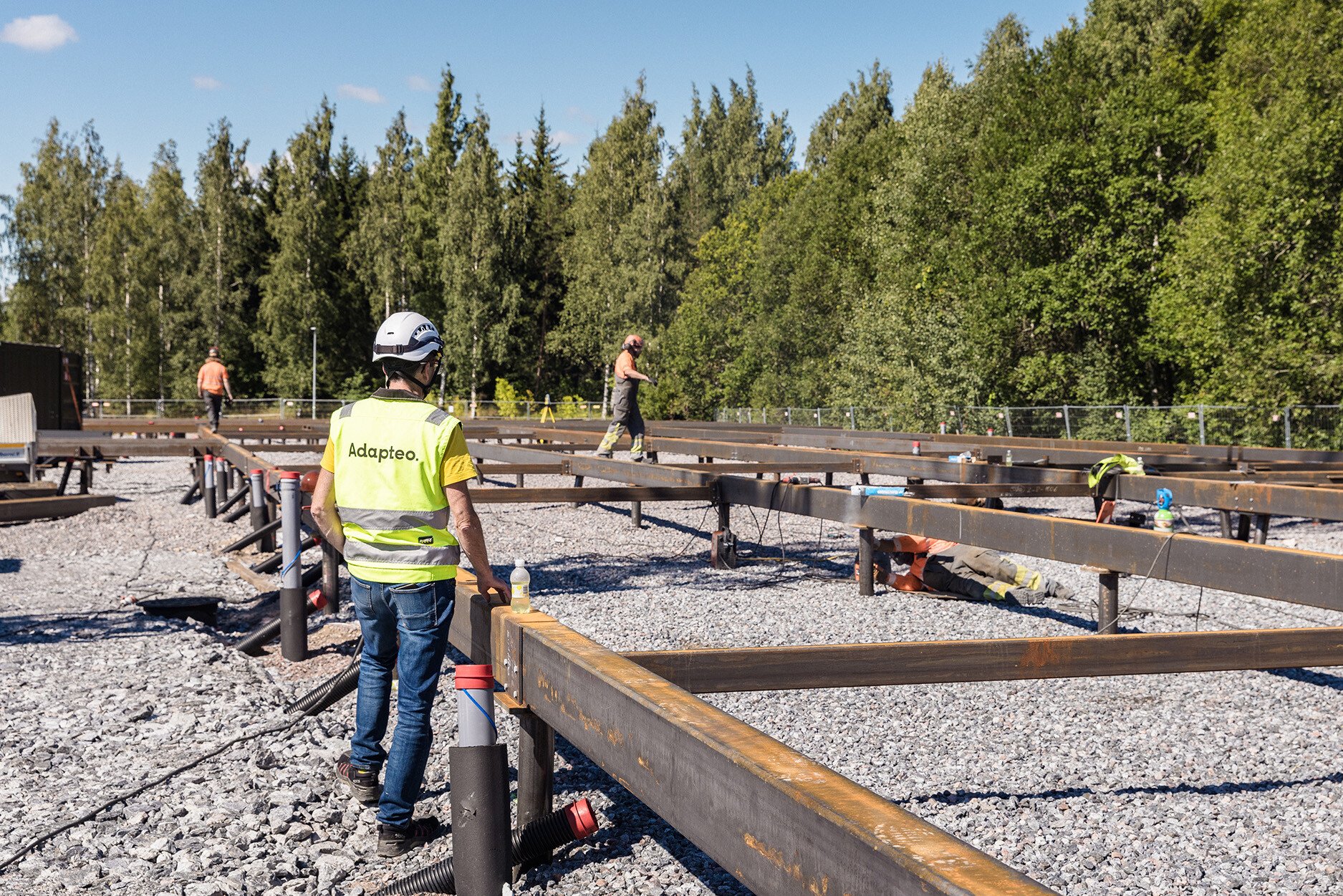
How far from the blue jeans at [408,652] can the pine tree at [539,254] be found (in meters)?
55.5

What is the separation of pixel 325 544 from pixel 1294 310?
26.0 meters

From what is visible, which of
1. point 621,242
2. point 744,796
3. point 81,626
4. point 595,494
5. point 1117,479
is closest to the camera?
point 744,796

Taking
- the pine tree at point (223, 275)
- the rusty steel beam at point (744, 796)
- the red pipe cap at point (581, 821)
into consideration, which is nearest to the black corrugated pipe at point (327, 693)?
the red pipe cap at point (581, 821)

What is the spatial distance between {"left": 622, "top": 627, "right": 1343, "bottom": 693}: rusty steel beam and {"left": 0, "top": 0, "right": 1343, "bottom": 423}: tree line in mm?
24793

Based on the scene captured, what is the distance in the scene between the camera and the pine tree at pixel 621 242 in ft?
178


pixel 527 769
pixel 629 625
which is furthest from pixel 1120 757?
pixel 629 625

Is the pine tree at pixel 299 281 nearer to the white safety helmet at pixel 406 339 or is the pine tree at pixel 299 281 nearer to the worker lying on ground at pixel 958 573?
the worker lying on ground at pixel 958 573

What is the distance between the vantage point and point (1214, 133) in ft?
107

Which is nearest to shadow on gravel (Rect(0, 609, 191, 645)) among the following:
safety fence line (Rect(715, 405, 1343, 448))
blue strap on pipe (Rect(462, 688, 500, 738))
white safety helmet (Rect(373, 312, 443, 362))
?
white safety helmet (Rect(373, 312, 443, 362))

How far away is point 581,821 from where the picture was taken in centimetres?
333

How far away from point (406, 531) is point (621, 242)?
52.0 meters

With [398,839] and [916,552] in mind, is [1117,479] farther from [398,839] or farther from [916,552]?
[398,839]

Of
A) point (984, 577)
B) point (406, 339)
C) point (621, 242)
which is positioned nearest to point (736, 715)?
point (406, 339)

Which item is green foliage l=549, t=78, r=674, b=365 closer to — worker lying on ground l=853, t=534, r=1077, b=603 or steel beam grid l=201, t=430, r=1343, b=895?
worker lying on ground l=853, t=534, r=1077, b=603
